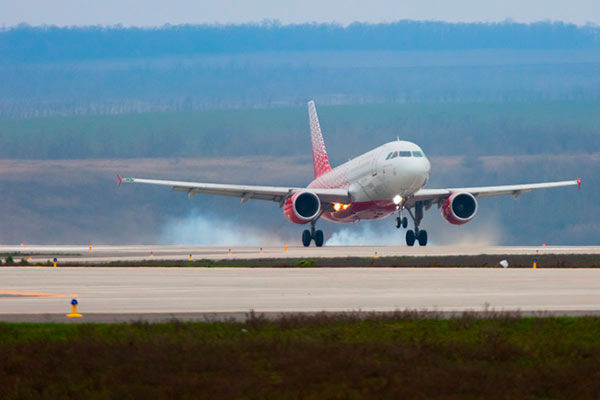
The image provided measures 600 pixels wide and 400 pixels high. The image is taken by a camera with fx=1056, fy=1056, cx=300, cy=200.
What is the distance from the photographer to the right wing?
80312 millimetres

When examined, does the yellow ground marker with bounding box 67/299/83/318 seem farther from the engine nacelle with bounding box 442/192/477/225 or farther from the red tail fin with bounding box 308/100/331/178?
the red tail fin with bounding box 308/100/331/178

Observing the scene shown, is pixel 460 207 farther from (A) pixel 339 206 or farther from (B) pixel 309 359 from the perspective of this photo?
(B) pixel 309 359

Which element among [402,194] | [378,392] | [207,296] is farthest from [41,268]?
[378,392]

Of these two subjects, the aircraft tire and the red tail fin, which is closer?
the aircraft tire

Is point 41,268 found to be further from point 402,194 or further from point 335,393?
point 335,393

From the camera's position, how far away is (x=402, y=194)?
7588 cm

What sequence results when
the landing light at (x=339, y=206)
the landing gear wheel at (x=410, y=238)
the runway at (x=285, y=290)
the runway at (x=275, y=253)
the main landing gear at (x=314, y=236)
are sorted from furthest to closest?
the main landing gear at (x=314, y=236) < the landing gear wheel at (x=410, y=238) < the landing light at (x=339, y=206) < the runway at (x=275, y=253) < the runway at (x=285, y=290)

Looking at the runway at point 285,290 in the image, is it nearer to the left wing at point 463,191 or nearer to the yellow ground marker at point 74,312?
the yellow ground marker at point 74,312

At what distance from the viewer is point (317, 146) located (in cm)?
10750

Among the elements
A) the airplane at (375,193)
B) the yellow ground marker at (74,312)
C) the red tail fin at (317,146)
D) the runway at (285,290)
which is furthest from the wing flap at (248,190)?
the yellow ground marker at (74,312)

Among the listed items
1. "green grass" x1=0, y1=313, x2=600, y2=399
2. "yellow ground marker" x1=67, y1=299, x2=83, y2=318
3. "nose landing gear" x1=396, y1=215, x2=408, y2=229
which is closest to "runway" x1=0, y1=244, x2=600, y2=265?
"nose landing gear" x1=396, y1=215, x2=408, y2=229

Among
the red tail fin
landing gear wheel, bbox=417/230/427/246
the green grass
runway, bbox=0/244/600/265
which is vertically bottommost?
the green grass

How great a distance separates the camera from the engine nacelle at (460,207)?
259 ft

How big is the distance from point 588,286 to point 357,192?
44241mm
